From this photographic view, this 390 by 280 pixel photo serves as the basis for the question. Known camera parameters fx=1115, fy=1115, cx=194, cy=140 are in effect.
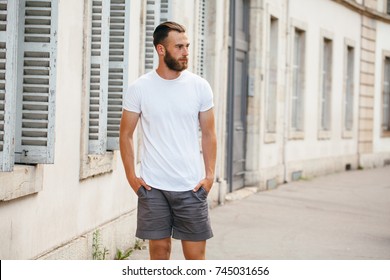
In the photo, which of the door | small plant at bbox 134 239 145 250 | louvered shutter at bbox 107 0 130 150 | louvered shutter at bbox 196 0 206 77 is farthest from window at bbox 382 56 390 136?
louvered shutter at bbox 107 0 130 150

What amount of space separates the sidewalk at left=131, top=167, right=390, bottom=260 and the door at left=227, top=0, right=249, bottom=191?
510mm

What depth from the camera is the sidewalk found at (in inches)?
412

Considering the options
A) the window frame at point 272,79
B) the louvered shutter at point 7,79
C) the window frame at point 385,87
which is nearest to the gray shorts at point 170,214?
the louvered shutter at point 7,79

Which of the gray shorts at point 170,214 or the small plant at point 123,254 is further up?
the gray shorts at point 170,214

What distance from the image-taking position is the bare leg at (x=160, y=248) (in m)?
6.19

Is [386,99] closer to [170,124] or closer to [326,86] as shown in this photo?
[326,86]

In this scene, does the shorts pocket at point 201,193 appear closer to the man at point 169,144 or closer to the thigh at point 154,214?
the man at point 169,144

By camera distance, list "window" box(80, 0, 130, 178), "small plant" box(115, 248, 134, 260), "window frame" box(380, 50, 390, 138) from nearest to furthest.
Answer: "window" box(80, 0, 130, 178) < "small plant" box(115, 248, 134, 260) < "window frame" box(380, 50, 390, 138)

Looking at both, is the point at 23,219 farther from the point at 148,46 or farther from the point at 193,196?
the point at 148,46

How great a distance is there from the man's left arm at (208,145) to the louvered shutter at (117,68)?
329 cm

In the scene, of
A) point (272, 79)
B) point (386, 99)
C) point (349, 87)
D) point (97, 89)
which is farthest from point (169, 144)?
point (386, 99)

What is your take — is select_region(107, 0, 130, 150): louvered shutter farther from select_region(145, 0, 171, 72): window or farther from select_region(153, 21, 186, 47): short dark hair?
select_region(153, 21, 186, 47): short dark hair

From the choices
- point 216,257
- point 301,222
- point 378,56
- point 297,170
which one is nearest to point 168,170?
point 216,257

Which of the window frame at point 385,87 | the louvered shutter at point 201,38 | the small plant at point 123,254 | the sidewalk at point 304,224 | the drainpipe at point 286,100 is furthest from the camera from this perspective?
the window frame at point 385,87
